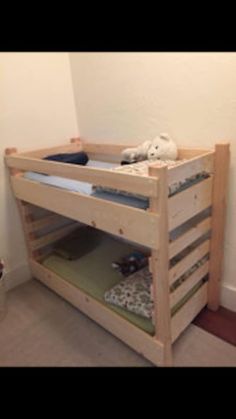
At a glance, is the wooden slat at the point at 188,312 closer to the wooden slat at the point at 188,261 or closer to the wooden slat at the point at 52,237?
the wooden slat at the point at 188,261

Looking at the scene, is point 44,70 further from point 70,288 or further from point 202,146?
point 70,288

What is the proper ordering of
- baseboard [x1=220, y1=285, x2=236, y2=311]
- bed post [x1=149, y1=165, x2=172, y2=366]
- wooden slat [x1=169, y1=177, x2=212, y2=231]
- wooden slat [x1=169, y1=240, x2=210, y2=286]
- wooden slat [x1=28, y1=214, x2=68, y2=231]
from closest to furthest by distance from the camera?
bed post [x1=149, y1=165, x2=172, y2=366] < wooden slat [x1=169, y1=177, x2=212, y2=231] < wooden slat [x1=169, y1=240, x2=210, y2=286] < baseboard [x1=220, y1=285, x2=236, y2=311] < wooden slat [x1=28, y1=214, x2=68, y2=231]

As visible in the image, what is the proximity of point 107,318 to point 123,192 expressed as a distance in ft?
2.18

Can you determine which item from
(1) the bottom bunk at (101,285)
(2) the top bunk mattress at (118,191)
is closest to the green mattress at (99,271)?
(1) the bottom bunk at (101,285)

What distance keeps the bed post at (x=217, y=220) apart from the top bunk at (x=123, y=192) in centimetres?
3

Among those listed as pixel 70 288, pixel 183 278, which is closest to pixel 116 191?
pixel 183 278

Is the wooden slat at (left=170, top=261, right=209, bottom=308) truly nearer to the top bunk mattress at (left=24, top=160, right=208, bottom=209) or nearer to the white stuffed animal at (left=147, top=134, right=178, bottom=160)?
the top bunk mattress at (left=24, top=160, right=208, bottom=209)

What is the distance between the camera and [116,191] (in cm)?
116

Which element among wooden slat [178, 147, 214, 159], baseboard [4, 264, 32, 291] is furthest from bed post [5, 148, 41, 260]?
wooden slat [178, 147, 214, 159]

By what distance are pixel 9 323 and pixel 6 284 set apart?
326mm

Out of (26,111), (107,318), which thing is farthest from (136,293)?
(26,111)

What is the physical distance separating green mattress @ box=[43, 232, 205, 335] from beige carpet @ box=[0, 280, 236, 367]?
176 millimetres

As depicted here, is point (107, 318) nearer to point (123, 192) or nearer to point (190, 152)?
point (123, 192)

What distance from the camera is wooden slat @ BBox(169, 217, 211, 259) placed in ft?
3.74
